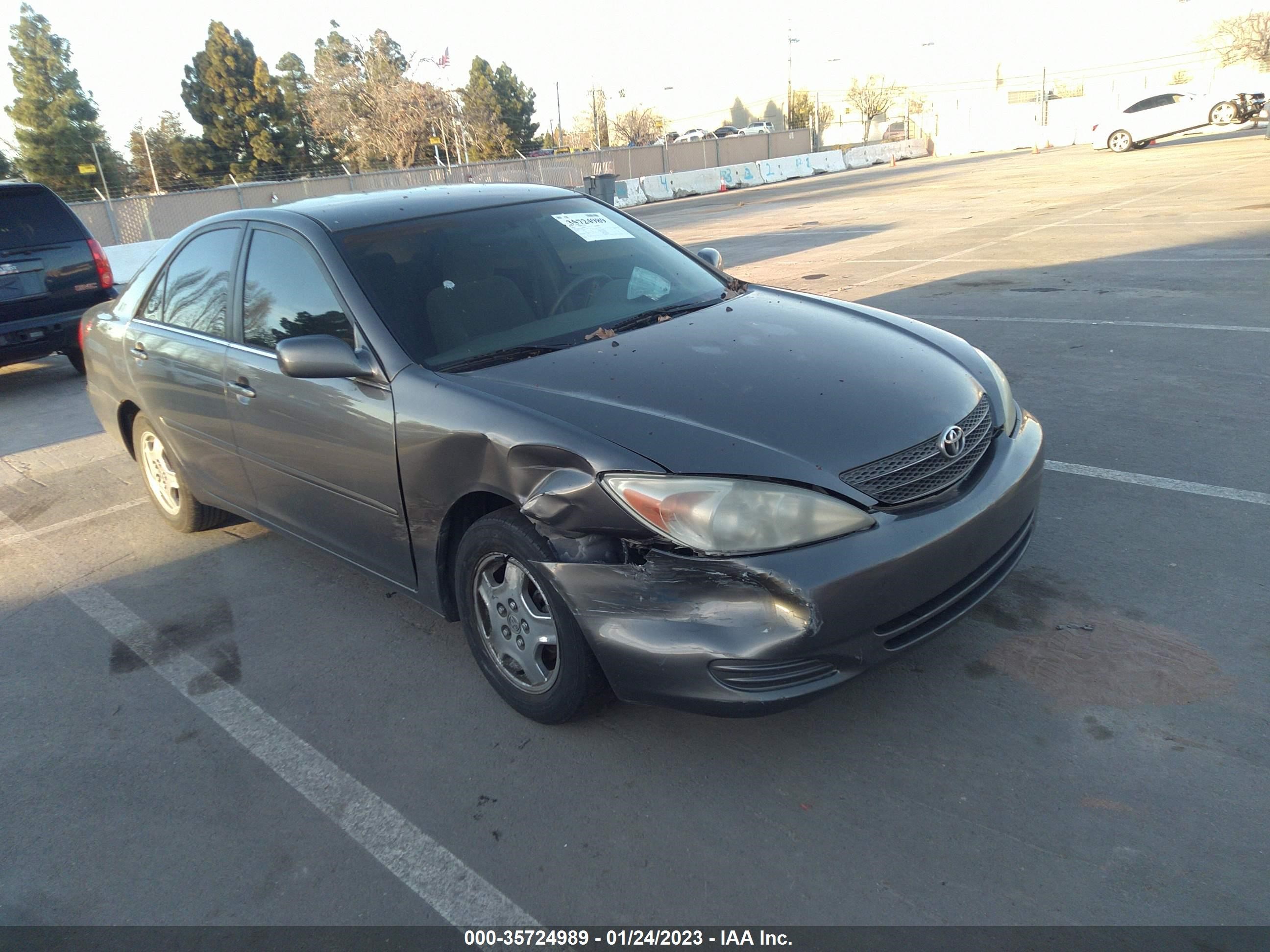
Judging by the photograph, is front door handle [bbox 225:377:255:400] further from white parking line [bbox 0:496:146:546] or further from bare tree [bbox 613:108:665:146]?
bare tree [bbox 613:108:665:146]

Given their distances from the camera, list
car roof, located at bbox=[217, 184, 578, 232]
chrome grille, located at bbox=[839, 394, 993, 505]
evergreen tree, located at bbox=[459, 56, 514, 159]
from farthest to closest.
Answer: evergreen tree, located at bbox=[459, 56, 514, 159] < car roof, located at bbox=[217, 184, 578, 232] < chrome grille, located at bbox=[839, 394, 993, 505]

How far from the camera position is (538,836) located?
8.57 ft

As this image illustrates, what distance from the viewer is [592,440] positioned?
8.80ft

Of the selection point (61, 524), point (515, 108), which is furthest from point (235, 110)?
point (61, 524)

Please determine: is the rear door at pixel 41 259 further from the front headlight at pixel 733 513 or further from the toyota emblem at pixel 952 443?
the toyota emblem at pixel 952 443

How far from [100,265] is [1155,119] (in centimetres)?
3155

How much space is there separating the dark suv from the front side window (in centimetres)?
610

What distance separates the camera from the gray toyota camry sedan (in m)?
2.54

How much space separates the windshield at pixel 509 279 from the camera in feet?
11.1

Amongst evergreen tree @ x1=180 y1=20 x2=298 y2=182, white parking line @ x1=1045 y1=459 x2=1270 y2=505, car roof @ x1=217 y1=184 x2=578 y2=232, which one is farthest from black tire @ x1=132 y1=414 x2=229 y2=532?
evergreen tree @ x1=180 y1=20 x2=298 y2=182

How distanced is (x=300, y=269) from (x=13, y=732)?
79.6 inches

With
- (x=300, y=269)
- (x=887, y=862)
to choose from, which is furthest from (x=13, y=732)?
(x=887, y=862)

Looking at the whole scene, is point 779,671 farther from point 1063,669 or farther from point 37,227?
point 37,227

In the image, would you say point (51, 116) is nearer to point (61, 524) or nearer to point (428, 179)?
point (428, 179)
